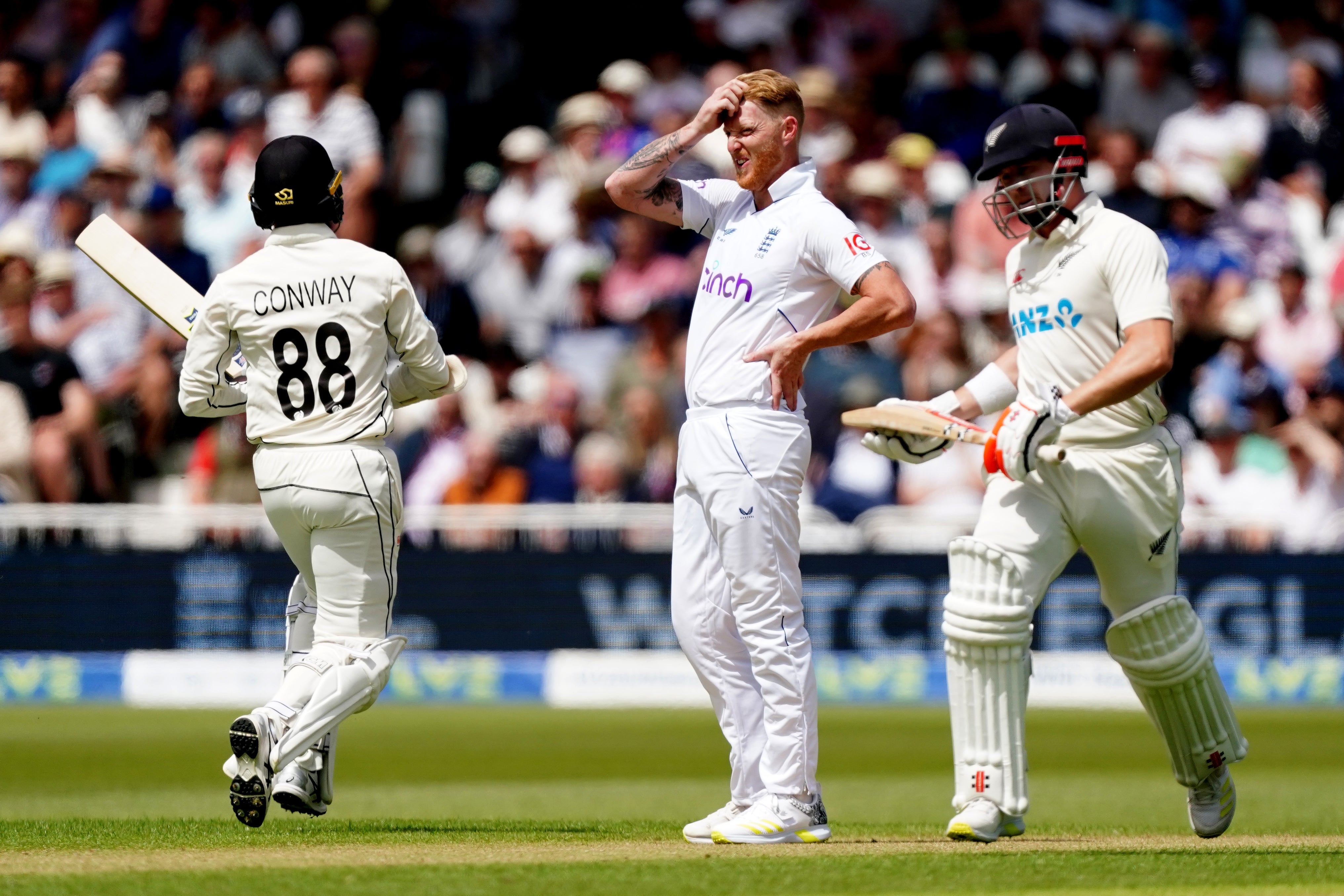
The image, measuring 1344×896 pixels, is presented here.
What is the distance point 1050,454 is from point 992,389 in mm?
708

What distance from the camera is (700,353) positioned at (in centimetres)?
560

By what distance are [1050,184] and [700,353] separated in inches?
44.4

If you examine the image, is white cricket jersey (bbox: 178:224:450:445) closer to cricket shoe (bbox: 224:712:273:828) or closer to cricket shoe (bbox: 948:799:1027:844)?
cricket shoe (bbox: 224:712:273:828)

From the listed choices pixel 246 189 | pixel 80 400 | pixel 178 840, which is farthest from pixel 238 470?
pixel 178 840

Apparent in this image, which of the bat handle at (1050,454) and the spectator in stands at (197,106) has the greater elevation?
the spectator in stands at (197,106)

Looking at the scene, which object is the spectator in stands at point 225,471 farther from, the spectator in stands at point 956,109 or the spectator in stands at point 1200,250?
the spectator in stands at point 1200,250

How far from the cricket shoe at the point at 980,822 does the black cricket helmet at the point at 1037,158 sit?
1.65m

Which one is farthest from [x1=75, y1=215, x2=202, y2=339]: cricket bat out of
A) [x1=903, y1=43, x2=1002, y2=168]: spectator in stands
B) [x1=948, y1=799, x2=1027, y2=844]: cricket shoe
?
[x1=903, y1=43, x2=1002, y2=168]: spectator in stands

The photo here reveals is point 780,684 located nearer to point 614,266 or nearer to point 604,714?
point 604,714

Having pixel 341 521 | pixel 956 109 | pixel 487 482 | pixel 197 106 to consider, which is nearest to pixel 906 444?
pixel 341 521

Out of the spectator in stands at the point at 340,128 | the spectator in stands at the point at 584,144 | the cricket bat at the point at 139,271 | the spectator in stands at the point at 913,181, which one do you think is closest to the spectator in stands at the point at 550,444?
the spectator in stands at the point at 584,144

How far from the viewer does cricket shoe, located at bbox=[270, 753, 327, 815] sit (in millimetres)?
5625

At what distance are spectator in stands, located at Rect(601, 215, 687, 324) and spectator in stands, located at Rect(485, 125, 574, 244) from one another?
0.59 m

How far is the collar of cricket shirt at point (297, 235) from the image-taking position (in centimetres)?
561
